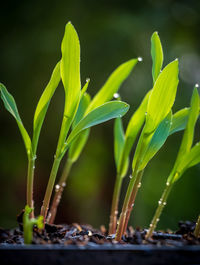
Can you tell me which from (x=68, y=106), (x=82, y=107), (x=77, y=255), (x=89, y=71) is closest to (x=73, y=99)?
(x=68, y=106)

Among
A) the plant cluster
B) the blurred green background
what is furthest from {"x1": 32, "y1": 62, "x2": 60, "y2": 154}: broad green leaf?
the blurred green background

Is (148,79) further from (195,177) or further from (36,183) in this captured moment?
(36,183)

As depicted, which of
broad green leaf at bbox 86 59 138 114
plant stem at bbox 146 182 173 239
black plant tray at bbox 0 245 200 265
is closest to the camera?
black plant tray at bbox 0 245 200 265

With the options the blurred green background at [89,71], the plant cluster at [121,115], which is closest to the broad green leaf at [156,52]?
A: the plant cluster at [121,115]

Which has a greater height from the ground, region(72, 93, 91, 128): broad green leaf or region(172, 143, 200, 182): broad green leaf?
region(72, 93, 91, 128): broad green leaf

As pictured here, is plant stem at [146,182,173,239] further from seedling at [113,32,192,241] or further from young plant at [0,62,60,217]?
young plant at [0,62,60,217]

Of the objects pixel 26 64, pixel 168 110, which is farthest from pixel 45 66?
pixel 168 110

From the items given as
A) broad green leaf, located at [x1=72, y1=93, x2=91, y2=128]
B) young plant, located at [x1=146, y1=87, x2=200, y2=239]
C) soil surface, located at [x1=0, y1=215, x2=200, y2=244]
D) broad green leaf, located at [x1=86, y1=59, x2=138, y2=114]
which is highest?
broad green leaf, located at [x1=86, y1=59, x2=138, y2=114]
